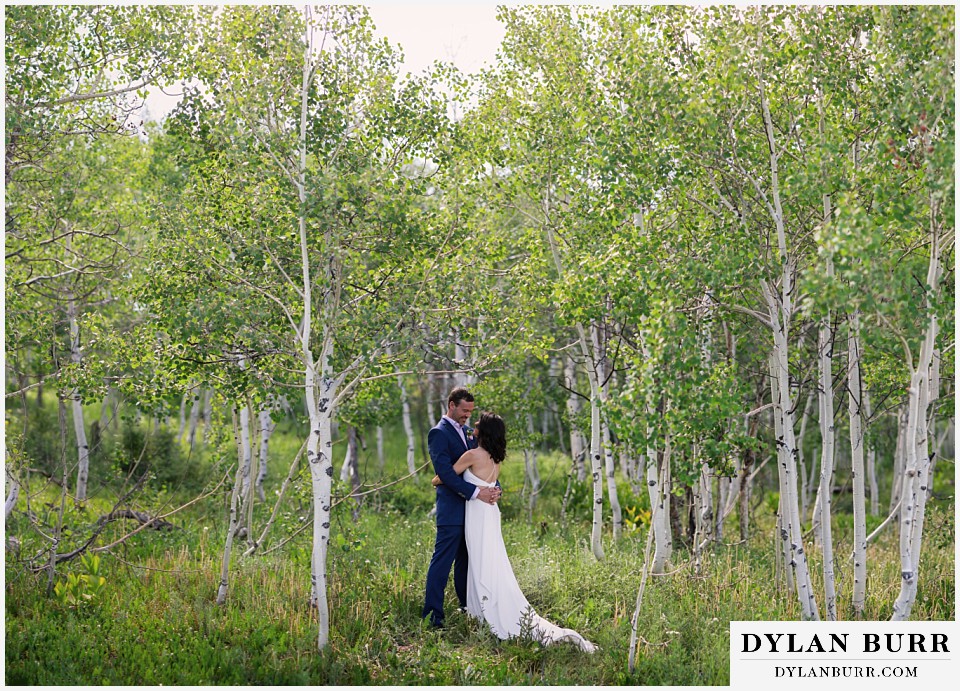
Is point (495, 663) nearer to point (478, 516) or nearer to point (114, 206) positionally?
point (478, 516)

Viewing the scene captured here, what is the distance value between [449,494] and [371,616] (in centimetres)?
118

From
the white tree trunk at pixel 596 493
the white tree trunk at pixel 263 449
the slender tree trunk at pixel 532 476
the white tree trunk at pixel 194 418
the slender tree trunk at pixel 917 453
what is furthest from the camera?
the white tree trunk at pixel 263 449

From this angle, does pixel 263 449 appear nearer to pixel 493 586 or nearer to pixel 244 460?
pixel 244 460

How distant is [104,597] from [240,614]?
4.37 feet

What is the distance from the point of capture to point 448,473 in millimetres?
7004

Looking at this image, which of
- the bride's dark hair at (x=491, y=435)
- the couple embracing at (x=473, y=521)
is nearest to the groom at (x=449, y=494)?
the couple embracing at (x=473, y=521)

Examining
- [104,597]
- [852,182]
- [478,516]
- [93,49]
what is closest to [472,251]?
[478,516]

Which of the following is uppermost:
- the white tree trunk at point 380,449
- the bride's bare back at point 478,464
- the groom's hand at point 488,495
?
the bride's bare back at point 478,464

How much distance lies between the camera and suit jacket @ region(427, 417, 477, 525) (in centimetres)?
699

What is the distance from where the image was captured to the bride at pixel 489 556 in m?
6.89

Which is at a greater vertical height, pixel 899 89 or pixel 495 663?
pixel 899 89

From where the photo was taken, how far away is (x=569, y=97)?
29.7ft

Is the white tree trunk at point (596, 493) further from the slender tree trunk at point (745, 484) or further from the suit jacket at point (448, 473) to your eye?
the suit jacket at point (448, 473)

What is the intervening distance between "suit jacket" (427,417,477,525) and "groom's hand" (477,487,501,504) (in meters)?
0.07
